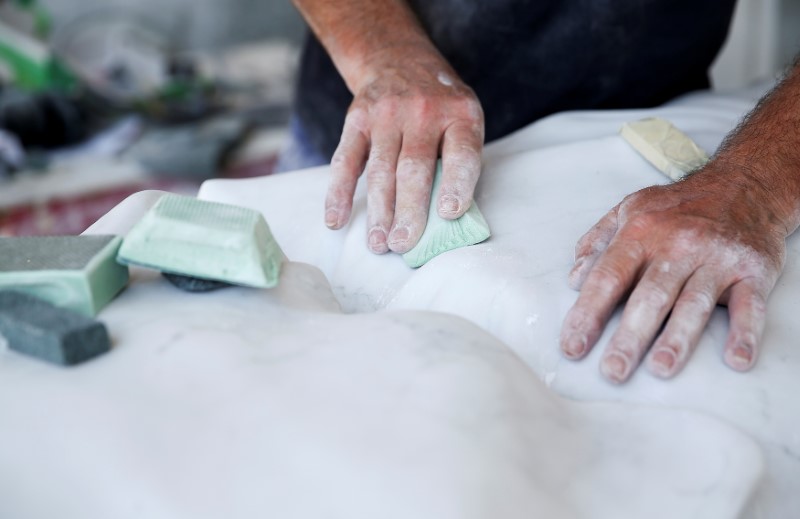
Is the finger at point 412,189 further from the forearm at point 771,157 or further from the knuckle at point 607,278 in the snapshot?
the forearm at point 771,157

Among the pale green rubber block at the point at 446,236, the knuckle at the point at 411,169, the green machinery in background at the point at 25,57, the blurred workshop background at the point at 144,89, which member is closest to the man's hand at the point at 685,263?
the pale green rubber block at the point at 446,236

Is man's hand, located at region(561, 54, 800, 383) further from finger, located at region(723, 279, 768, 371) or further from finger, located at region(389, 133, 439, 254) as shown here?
finger, located at region(389, 133, 439, 254)

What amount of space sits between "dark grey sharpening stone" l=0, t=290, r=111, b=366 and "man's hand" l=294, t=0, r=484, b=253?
453 millimetres

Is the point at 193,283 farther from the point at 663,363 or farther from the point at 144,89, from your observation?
the point at 144,89

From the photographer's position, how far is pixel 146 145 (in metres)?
3.56

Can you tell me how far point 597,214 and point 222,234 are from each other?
22.3 inches

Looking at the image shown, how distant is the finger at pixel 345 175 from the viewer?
1.24 meters

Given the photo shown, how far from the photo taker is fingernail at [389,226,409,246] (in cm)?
116

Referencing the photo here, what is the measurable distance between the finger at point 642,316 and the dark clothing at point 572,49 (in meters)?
0.73

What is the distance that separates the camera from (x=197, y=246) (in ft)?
2.89

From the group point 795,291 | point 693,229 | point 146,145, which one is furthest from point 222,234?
point 146,145

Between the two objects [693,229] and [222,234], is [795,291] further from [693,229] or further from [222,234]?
[222,234]

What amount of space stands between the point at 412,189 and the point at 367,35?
48cm

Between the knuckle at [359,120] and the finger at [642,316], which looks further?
the knuckle at [359,120]
